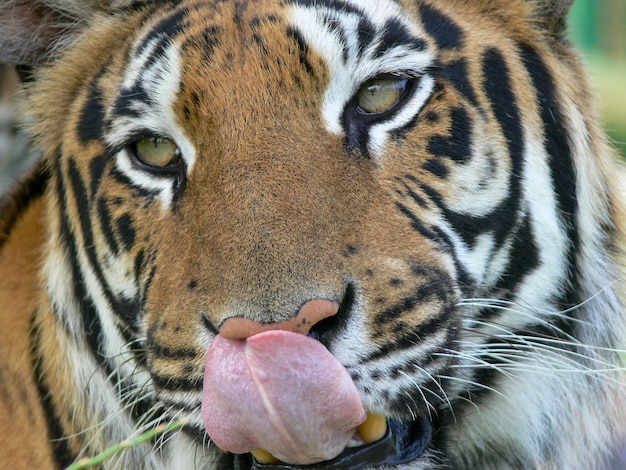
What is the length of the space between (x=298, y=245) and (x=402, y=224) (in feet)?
0.92

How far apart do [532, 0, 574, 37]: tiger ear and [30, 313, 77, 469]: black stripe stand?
1738 millimetres

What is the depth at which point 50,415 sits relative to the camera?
2809 mm

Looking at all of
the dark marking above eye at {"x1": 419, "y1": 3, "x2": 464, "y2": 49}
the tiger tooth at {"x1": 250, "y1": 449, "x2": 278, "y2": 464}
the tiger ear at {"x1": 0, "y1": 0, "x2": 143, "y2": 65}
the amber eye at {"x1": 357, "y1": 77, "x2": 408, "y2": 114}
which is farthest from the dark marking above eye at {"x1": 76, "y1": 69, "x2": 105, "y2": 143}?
the tiger tooth at {"x1": 250, "y1": 449, "x2": 278, "y2": 464}

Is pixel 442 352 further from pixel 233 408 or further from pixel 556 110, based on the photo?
pixel 556 110

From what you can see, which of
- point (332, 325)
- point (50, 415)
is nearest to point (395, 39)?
point (332, 325)

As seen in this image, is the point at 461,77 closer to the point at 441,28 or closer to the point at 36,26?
the point at 441,28

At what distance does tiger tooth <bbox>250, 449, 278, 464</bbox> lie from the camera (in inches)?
79.3

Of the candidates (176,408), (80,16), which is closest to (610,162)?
(176,408)

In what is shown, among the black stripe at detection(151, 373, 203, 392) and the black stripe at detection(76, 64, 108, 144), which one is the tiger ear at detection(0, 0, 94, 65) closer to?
the black stripe at detection(76, 64, 108, 144)

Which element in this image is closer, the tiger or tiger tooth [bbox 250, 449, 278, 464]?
the tiger

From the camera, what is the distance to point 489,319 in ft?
7.45

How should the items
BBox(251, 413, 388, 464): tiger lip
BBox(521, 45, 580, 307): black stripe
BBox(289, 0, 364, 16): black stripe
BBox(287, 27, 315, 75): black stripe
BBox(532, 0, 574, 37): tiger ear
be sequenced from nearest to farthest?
BBox(251, 413, 388, 464): tiger lip → BBox(287, 27, 315, 75): black stripe → BBox(289, 0, 364, 16): black stripe → BBox(521, 45, 580, 307): black stripe → BBox(532, 0, 574, 37): tiger ear

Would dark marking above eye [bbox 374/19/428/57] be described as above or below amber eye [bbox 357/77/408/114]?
above

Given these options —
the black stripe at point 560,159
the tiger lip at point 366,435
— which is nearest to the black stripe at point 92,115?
the tiger lip at point 366,435
